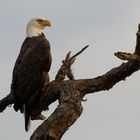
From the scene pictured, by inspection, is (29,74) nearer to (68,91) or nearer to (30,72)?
(30,72)

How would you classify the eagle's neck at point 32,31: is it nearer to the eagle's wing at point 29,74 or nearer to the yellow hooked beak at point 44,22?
the yellow hooked beak at point 44,22

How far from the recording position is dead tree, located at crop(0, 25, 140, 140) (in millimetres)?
6410

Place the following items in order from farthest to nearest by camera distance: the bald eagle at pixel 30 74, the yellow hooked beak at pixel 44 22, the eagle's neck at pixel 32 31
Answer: the yellow hooked beak at pixel 44 22 < the eagle's neck at pixel 32 31 < the bald eagle at pixel 30 74

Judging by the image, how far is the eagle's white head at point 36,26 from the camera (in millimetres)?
10250

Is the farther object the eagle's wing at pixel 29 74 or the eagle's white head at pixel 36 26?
the eagle's white head at pixel 36 26

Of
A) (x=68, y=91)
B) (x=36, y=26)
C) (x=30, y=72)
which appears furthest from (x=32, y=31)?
(x=68, y=91)

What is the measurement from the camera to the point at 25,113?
27.1ft

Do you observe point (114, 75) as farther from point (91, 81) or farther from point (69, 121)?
point (69, 121)

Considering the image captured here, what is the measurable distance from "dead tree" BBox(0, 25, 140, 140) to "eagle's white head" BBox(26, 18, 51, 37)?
2106 millimetres

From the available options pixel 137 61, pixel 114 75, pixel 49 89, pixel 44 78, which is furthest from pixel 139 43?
pixel 44 78

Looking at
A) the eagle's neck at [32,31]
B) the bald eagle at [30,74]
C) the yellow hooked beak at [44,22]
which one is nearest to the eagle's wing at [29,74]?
the bald eagle at [30,74]

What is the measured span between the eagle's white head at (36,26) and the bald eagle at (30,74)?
617mm

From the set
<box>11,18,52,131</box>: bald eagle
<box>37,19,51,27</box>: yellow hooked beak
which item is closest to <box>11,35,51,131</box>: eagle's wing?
<box>11,18,52,131</box>: bald eagle

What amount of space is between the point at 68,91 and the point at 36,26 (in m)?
3.55
